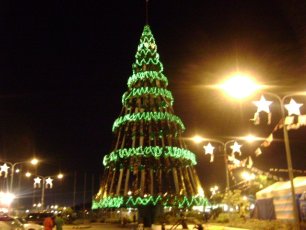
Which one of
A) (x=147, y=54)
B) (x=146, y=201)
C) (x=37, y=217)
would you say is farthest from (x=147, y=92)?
(x=37, y=217)

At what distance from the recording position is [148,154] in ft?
133

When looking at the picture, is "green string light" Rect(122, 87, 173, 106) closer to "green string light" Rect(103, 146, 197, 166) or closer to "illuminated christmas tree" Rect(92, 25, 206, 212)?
"illuminated christmas tree" Rect(92, 25, 206, 212)

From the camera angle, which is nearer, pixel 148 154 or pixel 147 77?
pixel 148 154

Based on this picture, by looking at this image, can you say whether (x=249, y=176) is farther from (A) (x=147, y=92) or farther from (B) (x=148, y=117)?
(A) (x=147, y=92)

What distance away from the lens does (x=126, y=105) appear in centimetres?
4572

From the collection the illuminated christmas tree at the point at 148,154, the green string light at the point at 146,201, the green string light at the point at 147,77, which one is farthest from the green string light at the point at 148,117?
the green string light at the point at 146,201

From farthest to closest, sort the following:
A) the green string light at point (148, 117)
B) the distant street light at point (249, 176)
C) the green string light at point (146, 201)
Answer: the distant street light at point (249, 176) < the green string light at point (148, 117) < the green string light at point (146, 201)

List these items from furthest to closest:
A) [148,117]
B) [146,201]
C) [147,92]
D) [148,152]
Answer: [147,92] → [148,117] → [148,152] → [146,201]

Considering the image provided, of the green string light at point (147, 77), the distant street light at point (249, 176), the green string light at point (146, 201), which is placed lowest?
the green string light at point (146, 201)

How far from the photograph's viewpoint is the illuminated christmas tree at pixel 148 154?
40.6m

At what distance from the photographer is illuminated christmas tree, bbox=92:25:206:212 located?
133 feet

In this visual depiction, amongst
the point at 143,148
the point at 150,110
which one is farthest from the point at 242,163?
the point at 150,110

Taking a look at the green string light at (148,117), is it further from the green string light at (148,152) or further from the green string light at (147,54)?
the green string light at (147,54)

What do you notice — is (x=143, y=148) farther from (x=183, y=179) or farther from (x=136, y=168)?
(x=183, y=179)
